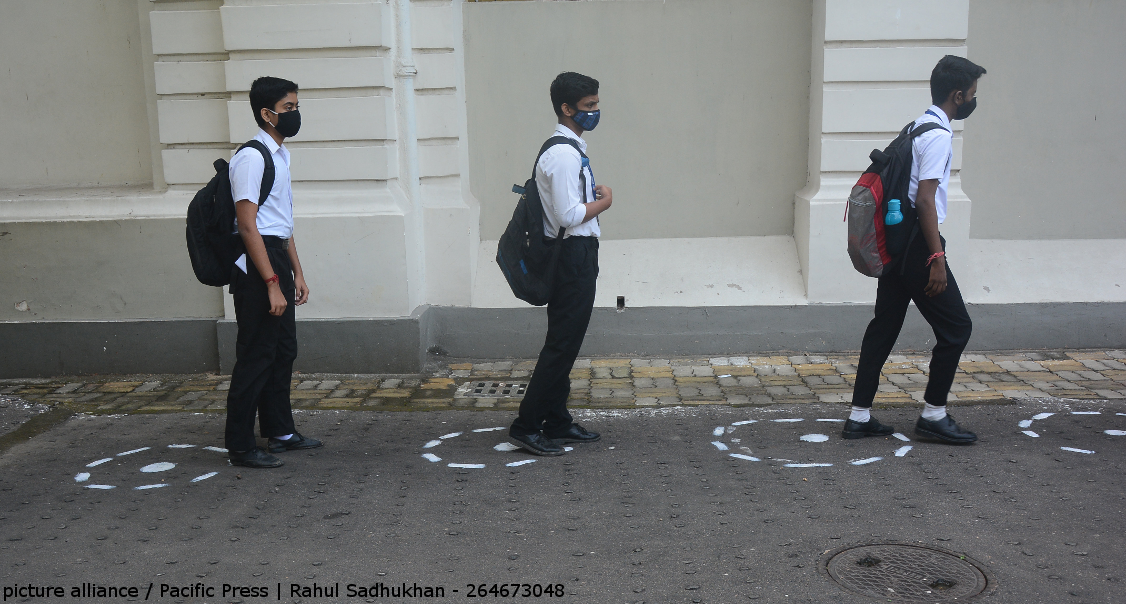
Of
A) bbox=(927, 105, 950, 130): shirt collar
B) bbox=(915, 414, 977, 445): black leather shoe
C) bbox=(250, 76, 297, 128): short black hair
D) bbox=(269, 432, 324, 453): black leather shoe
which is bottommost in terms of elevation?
bbox=(269, 432, 324, 453): black leather shoe

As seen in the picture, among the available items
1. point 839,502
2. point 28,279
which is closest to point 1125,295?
point 839,502

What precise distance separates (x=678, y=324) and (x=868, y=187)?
2.66m

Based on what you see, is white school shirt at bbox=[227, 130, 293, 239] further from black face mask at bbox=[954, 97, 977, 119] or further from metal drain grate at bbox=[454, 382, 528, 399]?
black face mask at bbox=[954, 97, 977, 119]

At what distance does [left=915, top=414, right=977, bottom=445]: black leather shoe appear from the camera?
490cm

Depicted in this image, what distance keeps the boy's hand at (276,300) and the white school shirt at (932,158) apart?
129 inches

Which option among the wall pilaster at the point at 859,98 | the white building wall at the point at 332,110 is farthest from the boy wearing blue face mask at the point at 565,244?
the wall pilaster at the point at 859,98

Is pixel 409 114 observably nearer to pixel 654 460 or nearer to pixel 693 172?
pixel 693 172

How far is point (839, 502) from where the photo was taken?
4.19 m

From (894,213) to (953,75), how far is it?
0.79 meters

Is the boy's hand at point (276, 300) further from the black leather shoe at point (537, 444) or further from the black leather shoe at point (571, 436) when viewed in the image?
the black leather shoe at point (571, 436)

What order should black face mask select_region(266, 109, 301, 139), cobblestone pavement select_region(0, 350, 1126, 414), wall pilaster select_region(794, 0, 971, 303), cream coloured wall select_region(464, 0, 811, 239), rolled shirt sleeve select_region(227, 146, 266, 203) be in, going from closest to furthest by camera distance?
rolled shirt sleeve select_region(227, 146, 266, 203) < black face mask select_region(266, 109, 301, 139) < cobblestone pavement select_region(0, 350, 1126, 414) < wall pilaster select_region(794, 0, 971, 303) < cream coloured wall select_region(464, 0, 811, 239)

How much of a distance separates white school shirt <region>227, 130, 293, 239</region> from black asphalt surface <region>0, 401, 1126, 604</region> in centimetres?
128

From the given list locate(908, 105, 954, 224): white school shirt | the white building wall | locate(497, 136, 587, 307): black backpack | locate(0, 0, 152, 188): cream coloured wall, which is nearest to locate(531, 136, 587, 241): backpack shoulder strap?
locate(497, 136, 587, 307): black backpack

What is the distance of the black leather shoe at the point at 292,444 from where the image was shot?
5.15 metres
